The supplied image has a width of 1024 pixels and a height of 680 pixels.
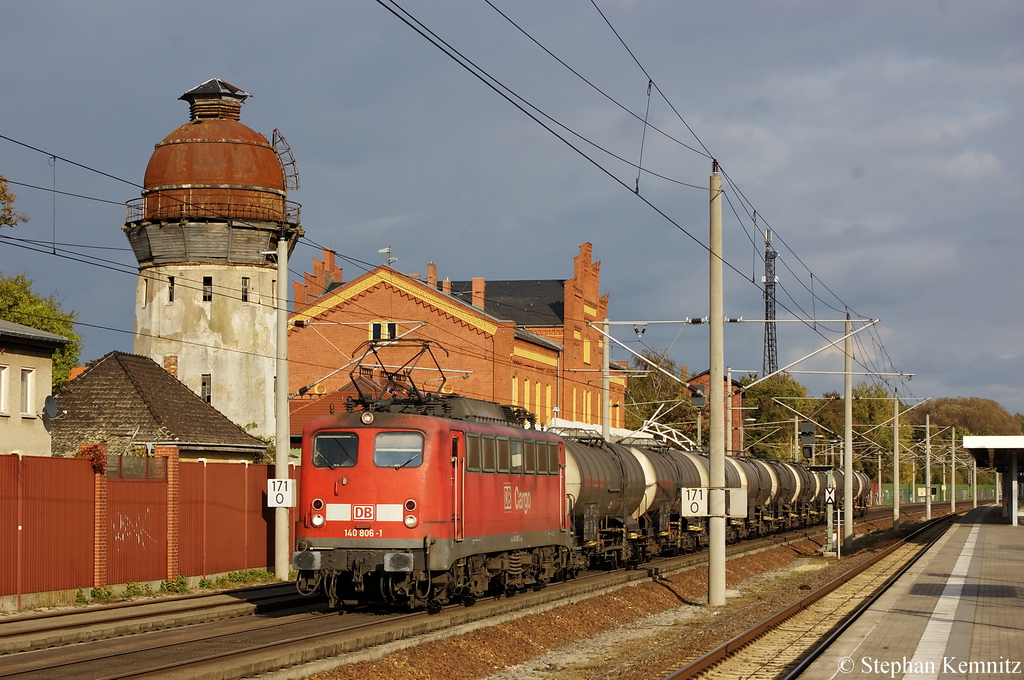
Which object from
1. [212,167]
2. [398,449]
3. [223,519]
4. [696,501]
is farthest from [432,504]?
[212,167]

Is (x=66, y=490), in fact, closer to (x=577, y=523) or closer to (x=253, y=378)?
(x=577, y=523)

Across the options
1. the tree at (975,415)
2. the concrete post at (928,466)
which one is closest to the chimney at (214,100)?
the concrete post at (928,466)

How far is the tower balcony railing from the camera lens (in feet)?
167

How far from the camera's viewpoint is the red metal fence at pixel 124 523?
21703 millimetres

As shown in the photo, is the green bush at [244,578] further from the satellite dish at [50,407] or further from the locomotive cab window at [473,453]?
the locomotive cab window at [473,453]

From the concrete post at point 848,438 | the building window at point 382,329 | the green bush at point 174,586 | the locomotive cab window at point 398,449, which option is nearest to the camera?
the locomotive cab window at point 398,449

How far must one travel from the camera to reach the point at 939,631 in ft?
59.7

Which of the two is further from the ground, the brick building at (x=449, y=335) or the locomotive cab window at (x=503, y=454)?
the brick building at (x=449, y=335)

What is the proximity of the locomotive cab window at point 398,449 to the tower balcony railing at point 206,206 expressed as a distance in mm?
32856

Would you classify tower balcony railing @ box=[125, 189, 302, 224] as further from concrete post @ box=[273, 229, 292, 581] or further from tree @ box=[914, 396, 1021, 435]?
tree @ box=[914, 396, 1021, 435]

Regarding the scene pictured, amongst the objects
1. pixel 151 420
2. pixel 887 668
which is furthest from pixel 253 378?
pixel 887 668

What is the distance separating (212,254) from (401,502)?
3536 cm

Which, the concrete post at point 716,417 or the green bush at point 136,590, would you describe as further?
the green bush at point 136,590

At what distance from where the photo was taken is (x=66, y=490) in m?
23.1
